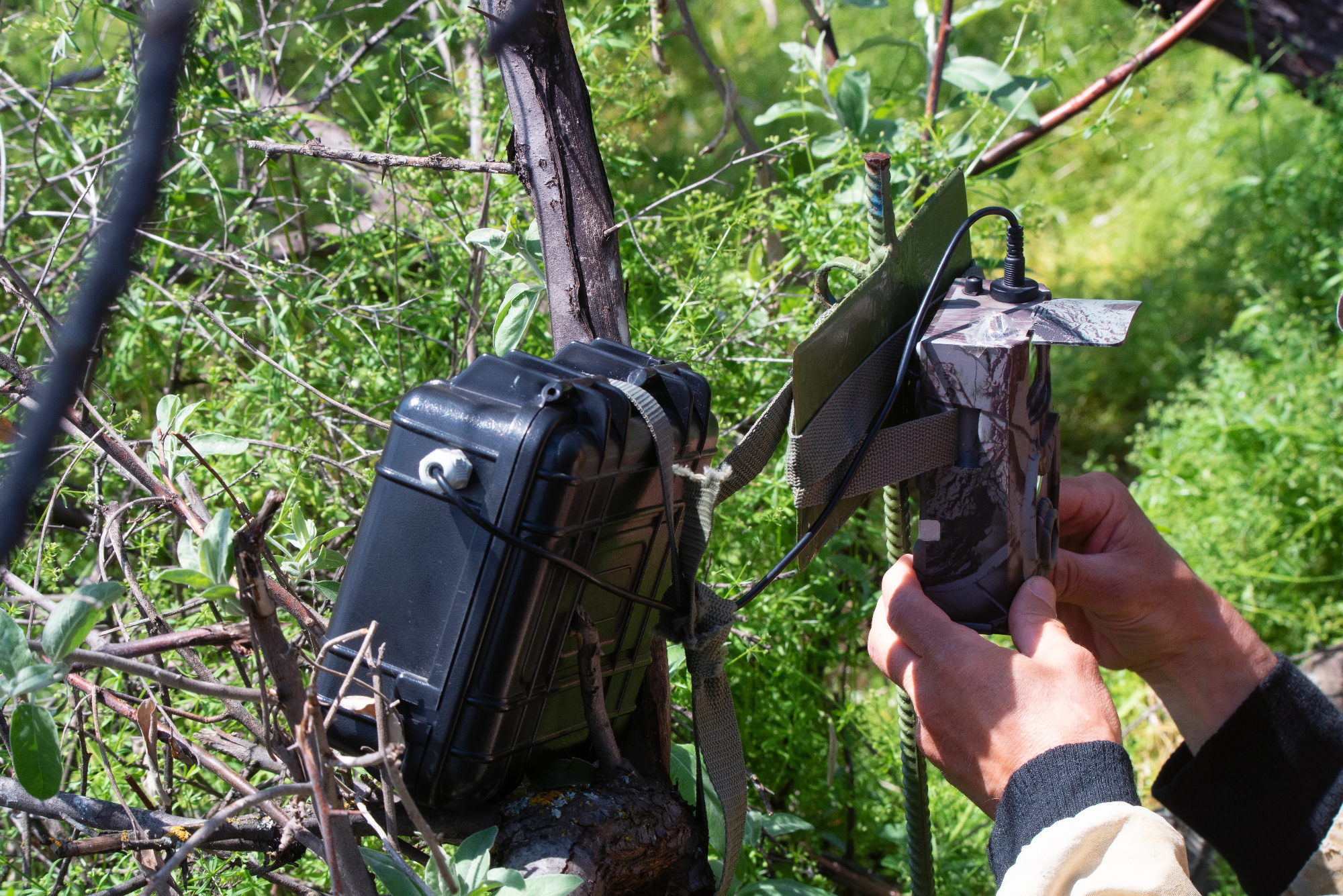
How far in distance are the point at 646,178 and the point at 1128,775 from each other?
2.67m

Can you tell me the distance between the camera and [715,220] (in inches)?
73.5

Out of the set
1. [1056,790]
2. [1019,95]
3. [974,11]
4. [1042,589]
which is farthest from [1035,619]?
[974,11]

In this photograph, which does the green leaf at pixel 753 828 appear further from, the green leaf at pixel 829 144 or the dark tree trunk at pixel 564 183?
the green leaf at pixel 829 144

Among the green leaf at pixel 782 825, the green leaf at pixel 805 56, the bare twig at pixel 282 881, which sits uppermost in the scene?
the green leaf at pixel 805 56

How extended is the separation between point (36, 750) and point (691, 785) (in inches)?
27.3

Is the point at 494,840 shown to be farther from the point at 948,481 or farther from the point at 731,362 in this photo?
the point at 731,362

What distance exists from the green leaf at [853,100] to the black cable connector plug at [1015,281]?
2.60 ft

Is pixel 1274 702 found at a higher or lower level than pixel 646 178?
lower

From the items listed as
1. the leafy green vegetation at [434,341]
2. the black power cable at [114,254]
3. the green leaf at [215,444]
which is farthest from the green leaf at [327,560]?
the black power cable at [114,254]

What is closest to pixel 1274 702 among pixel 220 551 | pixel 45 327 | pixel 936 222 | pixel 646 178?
pixel 936 222

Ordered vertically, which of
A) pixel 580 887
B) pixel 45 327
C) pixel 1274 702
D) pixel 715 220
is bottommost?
pixel 1274 702

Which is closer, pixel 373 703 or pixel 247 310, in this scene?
pixel 373 703

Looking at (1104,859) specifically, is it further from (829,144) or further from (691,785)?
(829,144)

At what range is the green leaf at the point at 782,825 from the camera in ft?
4.33
